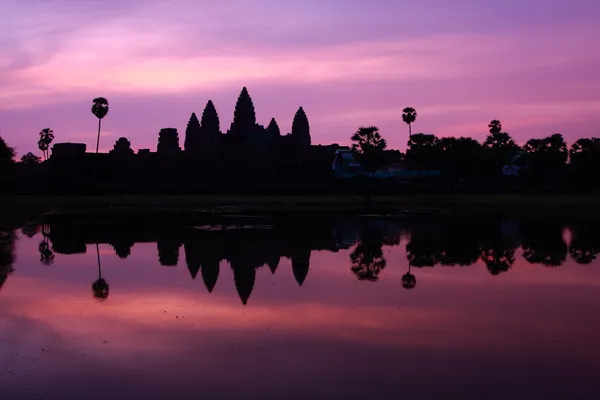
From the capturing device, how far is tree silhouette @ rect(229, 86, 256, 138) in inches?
5310

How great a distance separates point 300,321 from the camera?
12.5m

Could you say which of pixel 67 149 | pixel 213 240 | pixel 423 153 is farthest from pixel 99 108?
pixel 213 240

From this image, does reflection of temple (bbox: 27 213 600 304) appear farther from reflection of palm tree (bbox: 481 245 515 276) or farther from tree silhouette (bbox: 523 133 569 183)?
tree silhouette (bbox: 523 133 569 183)

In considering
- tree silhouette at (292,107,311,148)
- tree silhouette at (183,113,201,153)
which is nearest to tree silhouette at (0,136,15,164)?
tree silhouette at (183,113,201,153)

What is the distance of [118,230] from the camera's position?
34.2 m

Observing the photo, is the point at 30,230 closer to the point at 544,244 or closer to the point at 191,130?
the point at 544,244

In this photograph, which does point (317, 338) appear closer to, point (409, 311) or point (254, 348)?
point (254, 348)

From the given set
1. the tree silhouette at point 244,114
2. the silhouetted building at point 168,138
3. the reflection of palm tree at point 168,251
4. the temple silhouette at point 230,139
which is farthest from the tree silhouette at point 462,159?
the reflection of palm tree at point 168,251

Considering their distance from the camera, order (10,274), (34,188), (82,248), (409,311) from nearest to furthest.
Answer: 1. (409,311)
2. (10,274)
3. (82,248)
4. (34,188)

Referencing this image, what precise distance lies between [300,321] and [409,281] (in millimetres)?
5558

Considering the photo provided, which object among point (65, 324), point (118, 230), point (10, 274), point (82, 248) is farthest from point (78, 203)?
point (65, 324)

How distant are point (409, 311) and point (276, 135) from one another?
117 metres

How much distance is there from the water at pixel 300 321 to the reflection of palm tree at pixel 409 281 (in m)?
0.13

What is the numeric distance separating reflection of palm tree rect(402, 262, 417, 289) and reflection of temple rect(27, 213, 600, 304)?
0.08ft
